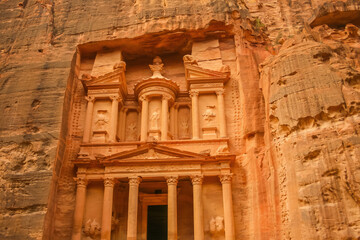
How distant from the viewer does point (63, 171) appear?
12805 mm

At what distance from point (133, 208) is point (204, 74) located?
235 inches

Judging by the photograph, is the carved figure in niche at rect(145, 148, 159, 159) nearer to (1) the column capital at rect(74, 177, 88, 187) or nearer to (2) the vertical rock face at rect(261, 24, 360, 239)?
(1) the column capital at rect(74, 177, 88, 187)

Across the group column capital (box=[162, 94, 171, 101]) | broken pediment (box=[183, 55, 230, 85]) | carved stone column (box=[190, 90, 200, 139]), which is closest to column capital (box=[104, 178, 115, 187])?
carved stone column (box=[190, 90, 200, 139])

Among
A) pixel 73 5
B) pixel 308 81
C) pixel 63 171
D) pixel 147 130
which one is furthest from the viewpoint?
pixel 73 5

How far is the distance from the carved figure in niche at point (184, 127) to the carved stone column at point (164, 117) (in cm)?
98

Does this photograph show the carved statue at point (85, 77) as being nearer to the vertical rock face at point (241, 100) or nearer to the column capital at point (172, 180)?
the vertical rock face at point (241, 100)

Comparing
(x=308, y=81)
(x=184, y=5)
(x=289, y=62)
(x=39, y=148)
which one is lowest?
(x=39, y=148)

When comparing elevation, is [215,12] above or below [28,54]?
above

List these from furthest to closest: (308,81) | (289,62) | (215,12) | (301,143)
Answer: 1. (215,12)
2. (289,62)
3. (308,81)
4. (301,143)

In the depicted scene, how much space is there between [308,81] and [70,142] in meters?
8.69

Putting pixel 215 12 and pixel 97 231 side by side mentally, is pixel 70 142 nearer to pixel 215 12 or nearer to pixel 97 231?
pixel 97 231

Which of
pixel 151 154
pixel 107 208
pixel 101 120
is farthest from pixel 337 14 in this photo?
pixel 107 208

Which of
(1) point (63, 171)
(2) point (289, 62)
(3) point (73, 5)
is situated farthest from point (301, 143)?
(3) point (73, 5)

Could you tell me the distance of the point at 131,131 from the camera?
1498cm
